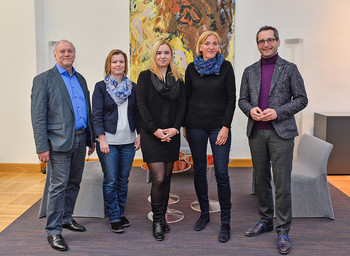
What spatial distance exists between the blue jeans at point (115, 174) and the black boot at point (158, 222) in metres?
0.35

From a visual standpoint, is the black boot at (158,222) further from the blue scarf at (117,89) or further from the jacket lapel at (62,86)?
the jacket lapel at (62,86)

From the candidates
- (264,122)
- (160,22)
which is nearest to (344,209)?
(264,122)

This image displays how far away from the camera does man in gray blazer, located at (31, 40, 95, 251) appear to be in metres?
2.30

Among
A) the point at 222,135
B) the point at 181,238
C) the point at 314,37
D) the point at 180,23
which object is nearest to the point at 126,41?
the point at 180,23

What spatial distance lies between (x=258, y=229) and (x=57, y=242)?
1554mm

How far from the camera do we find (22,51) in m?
4.59

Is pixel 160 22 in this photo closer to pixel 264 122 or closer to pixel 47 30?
pixel 47 30

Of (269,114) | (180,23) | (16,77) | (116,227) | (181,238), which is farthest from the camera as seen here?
(180,23)

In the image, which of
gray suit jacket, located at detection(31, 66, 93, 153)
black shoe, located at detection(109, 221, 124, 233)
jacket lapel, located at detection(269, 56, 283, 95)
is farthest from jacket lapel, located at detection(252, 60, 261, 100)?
black shoe, located at detection(109, 221, 124, 233)

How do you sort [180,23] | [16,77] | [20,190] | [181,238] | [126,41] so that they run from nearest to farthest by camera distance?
[181,238]
[20,190]
[16,77]
[180,23]
[126,41]

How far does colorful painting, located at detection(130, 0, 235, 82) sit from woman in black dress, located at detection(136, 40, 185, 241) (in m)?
2.42

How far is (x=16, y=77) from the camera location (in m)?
4.63

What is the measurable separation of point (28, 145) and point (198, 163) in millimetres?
3149

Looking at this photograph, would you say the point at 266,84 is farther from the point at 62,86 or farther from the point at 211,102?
the point at 62,86
